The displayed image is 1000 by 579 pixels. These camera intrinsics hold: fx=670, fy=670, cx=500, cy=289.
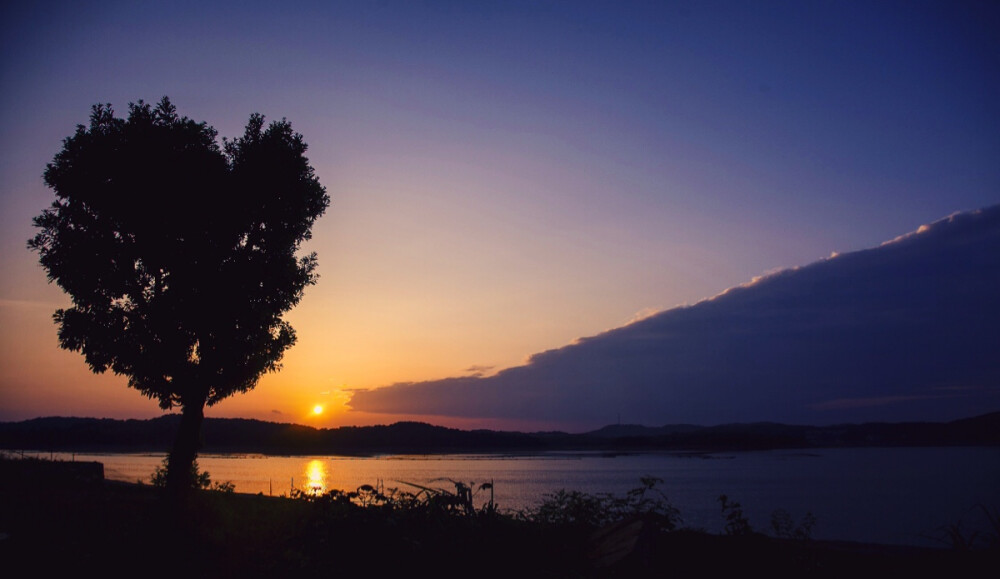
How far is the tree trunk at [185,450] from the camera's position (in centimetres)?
1791

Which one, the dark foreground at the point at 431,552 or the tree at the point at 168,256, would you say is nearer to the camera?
the dark foreground at the point at 431,552

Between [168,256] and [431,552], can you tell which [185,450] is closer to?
[168,256]

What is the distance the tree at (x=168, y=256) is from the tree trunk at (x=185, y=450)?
4cm

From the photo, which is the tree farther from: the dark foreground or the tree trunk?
the dark foreground

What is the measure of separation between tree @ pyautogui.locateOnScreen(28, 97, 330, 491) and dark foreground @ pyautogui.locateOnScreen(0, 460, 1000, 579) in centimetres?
772

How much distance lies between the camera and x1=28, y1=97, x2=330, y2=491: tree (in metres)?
18.8

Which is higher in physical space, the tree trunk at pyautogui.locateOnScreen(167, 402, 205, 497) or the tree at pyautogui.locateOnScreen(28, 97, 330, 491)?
the tree at pyautogui.locateOnScreen(28, 97, 330, 491)

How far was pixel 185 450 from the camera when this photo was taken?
18.9m

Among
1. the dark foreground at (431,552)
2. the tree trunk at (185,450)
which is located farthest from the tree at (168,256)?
the dark foreground at (431,552)

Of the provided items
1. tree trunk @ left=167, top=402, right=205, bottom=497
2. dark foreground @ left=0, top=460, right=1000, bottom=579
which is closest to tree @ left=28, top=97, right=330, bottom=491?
tree trunk @ left=167, top=402, right=205, bottom=497

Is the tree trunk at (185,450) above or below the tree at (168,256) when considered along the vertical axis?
below

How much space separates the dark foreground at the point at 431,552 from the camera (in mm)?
7723

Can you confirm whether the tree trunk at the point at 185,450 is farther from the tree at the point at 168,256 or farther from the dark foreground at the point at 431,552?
the dark foreground at the point at 431,552

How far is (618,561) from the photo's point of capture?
8016 millimetres
